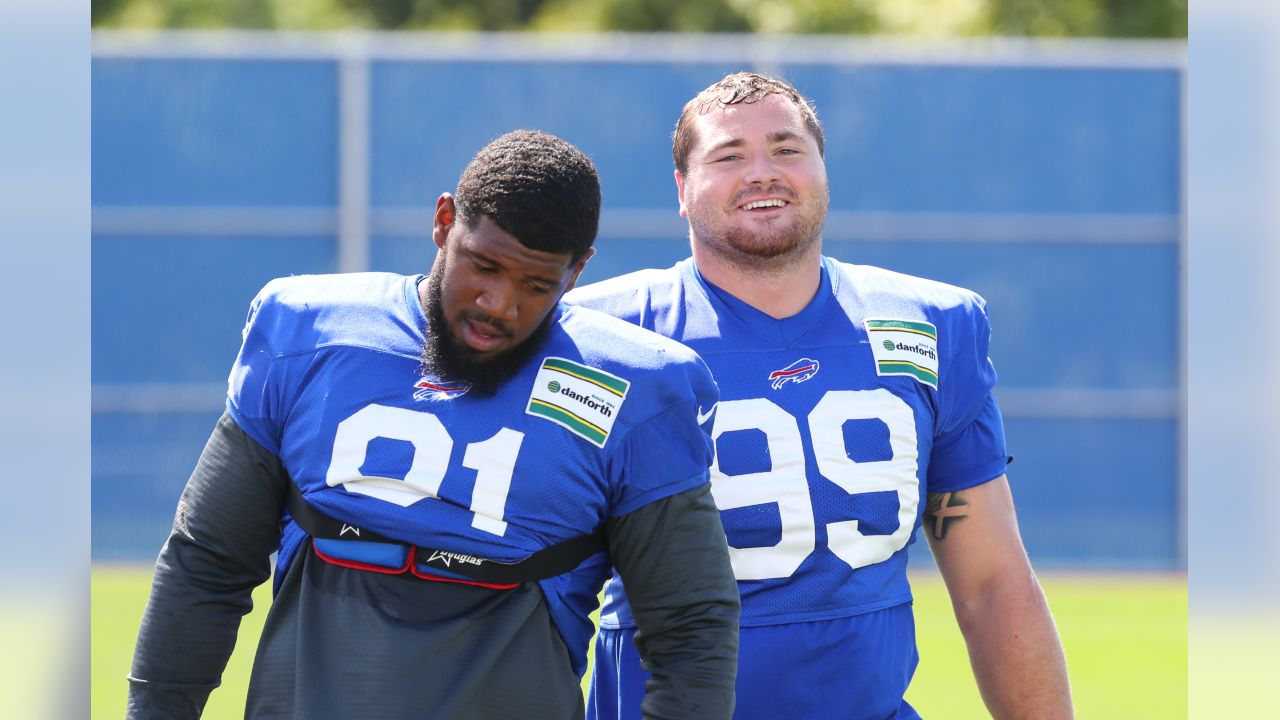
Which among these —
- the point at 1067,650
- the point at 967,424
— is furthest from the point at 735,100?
the point at 1067,650

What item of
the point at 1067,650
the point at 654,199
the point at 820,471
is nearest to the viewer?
the point at 820,471

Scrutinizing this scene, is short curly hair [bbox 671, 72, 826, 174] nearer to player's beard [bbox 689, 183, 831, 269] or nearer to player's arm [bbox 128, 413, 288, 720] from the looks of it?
player's beard [bbox 689, 183, 831, 269]

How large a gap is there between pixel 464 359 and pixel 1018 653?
1.46 meters

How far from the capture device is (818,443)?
2.95 metres

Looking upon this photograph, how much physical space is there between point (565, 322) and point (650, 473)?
0.97 feet

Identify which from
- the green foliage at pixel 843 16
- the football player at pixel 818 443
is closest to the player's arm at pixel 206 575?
the football player at pixel 818 443

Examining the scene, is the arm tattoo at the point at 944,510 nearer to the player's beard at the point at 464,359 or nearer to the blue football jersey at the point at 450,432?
the blue football jersey at the point at 450,432

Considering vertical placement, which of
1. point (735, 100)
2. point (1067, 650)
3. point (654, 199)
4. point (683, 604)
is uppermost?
point (654, 199)

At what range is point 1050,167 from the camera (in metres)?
13.2

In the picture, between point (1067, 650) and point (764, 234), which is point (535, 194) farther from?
point (1067, 650)

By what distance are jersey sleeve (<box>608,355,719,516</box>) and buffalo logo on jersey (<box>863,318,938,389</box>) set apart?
0.84 metres

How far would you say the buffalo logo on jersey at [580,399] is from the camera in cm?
221

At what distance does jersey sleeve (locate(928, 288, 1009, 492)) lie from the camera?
10.1ft
